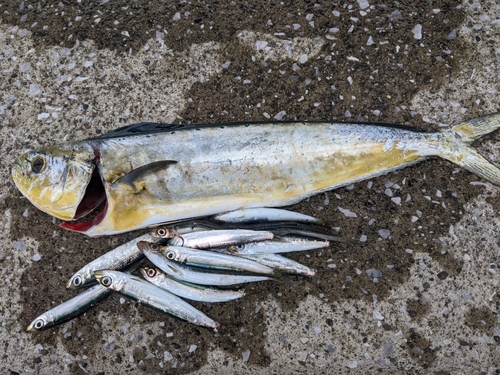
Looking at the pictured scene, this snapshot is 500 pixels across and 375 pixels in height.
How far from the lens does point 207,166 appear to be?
309 cm

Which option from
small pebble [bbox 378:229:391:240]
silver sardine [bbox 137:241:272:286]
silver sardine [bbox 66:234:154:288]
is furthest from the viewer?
small pebble [bbox 378:229:391:240]

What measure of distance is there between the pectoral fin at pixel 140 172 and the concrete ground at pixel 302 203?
63 cm

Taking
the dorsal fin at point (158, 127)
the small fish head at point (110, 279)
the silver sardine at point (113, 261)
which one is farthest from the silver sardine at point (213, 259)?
the dorsal fin at point (158, 127)

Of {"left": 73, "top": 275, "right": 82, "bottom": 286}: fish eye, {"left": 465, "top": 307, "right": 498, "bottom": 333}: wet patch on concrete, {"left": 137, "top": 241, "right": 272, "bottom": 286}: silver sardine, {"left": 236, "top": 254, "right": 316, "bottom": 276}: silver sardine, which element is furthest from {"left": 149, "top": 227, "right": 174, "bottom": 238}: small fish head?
{"left": 465, "top": 307, "right": 498, "bottom": 333}: wet patch on concrete

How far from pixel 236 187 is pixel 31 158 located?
4.91ft

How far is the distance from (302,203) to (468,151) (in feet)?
4.37

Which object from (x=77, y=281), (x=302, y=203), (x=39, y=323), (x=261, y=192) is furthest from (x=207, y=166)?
(x=39, y=323)

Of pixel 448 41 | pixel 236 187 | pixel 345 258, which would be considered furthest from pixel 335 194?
pixel 448 41

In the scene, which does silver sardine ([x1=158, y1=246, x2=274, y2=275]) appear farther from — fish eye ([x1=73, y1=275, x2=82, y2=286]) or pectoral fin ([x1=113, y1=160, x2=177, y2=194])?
fish eye ([x1=73, y1=275, x2=82, y2=286])

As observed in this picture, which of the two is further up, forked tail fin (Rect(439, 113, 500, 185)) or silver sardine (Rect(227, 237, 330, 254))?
forked tail fin (Rect(439, 113, 500, 185))

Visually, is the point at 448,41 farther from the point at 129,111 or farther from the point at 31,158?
the point at 31,158

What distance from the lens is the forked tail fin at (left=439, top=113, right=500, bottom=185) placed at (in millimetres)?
3240

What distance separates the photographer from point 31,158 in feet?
10.0

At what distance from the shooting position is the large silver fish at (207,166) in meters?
3.04
